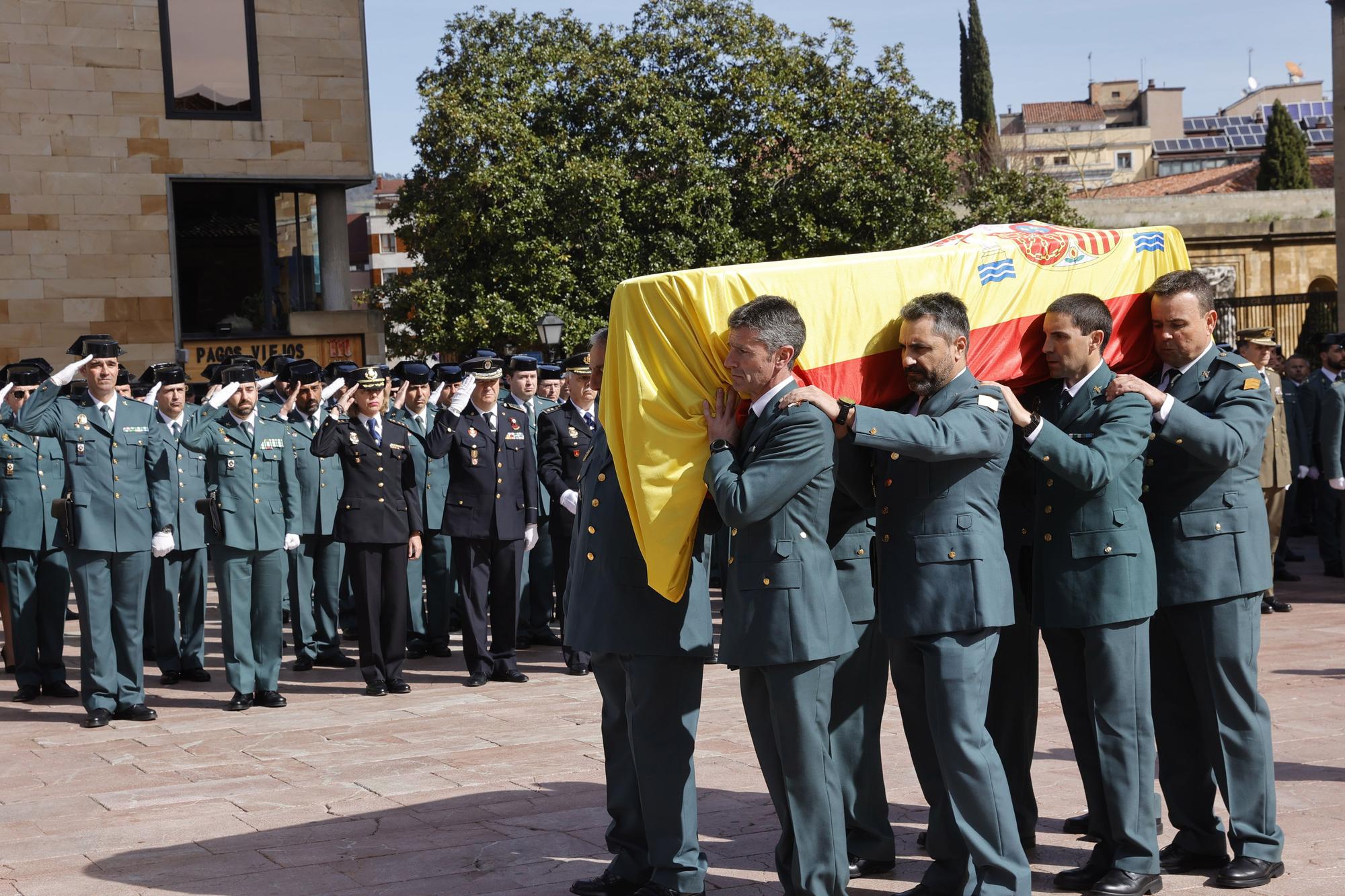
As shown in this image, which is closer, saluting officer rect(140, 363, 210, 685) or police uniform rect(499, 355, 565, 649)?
saluting officer rect(140, 363, 210, 685)

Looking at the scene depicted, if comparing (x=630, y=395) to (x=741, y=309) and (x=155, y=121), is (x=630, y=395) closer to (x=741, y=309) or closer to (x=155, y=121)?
(x=741, y=309)

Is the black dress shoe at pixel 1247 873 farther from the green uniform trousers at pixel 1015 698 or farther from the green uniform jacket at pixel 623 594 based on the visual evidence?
the green uniform jacket at pixel 623 594

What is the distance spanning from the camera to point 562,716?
8047mm

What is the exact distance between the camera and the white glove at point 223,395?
8.79 m

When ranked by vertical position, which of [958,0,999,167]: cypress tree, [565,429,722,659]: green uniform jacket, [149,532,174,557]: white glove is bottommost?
[149,532,174,557]: white glove

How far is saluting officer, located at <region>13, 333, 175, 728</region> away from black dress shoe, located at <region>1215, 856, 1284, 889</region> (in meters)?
6.06

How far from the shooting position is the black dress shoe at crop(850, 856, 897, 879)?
506cm

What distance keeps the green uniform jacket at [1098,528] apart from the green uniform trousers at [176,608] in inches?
265

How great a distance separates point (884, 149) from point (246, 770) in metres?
22.2

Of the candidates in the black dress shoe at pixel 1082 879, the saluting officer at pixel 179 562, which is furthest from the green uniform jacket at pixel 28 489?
the black dress shoe at pixel 1082 879

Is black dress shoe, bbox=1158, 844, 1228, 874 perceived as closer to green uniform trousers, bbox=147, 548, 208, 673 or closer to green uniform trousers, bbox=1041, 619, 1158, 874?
green uniform trousers, bbox=1041, 619, 1158, 874

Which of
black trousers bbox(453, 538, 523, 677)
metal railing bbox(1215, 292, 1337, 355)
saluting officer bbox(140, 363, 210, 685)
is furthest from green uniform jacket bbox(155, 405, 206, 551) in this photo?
metal railing bbox(1215, 292, 1337, 355)

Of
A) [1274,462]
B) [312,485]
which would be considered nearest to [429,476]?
[312,485]

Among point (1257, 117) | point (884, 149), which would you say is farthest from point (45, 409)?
point (1257, 117)
